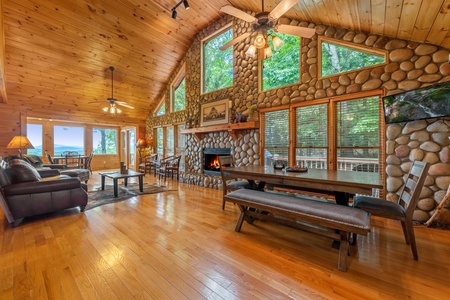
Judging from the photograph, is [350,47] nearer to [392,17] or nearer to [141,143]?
[392,17]

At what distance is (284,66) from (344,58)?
1.14m

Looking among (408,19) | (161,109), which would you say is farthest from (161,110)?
(408,19)

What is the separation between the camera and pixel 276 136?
4254mm

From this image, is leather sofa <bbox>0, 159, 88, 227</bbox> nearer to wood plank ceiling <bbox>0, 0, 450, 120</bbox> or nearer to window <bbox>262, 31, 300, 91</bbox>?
wood plank ceiling <bbox>0, 0, 450, 120</bbox>

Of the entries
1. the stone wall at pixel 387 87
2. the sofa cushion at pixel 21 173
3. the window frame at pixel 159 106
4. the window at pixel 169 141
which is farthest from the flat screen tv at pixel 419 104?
the window frame at pixel 159 106

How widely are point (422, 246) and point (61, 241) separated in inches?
162

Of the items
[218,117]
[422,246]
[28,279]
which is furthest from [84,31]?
[422,246]

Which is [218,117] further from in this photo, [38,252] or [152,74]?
[38,252]

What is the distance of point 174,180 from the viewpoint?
641 centimetres

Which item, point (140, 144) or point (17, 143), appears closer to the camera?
point (17, 143)

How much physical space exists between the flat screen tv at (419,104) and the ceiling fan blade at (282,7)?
82.6 inches

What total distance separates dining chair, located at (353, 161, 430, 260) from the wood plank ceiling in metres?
1.77

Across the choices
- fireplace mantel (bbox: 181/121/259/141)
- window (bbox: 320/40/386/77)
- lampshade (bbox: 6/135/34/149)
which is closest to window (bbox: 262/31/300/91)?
window (bbox: 320/40/386/77)

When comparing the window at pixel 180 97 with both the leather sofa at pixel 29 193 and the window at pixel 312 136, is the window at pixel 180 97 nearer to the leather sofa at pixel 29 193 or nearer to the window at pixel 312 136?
the window at pixel 312 136
